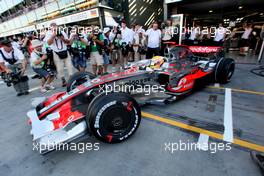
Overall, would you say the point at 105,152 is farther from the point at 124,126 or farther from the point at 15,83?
the point at 15,83

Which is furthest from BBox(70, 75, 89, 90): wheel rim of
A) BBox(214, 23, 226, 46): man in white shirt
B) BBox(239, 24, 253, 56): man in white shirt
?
BBox(239, 24, 253, 56): man in white shirt

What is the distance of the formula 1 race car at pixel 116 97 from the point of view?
1.78 meters

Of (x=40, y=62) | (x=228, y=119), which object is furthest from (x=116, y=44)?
(x=228, y=119)

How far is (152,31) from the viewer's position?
5590 mm

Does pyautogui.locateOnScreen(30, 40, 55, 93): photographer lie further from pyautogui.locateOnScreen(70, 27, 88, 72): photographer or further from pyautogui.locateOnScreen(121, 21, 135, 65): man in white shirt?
pyautogui.locateOnScreen(121, 21, 135, 65): man in white shirt

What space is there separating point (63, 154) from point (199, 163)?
5.55 ft

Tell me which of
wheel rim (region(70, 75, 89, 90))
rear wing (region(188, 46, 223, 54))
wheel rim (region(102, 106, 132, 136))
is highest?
rear wing (region(188, 46, 223, 54))

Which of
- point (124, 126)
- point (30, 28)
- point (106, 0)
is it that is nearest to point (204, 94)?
point (124, 126)

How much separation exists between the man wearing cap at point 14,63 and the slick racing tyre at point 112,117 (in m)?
3.48

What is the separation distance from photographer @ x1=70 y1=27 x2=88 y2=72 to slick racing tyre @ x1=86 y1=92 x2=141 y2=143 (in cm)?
345

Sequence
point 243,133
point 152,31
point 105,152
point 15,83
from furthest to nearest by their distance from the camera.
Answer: point 152,31 → point 15,83 → point 243,133 → point 105,152

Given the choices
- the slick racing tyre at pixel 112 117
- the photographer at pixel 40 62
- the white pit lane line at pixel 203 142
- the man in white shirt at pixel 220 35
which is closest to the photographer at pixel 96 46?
the photographer at pixel 40 62

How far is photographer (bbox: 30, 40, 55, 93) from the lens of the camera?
4.07m

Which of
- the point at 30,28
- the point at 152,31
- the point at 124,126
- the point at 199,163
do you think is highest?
the point at 30,28
